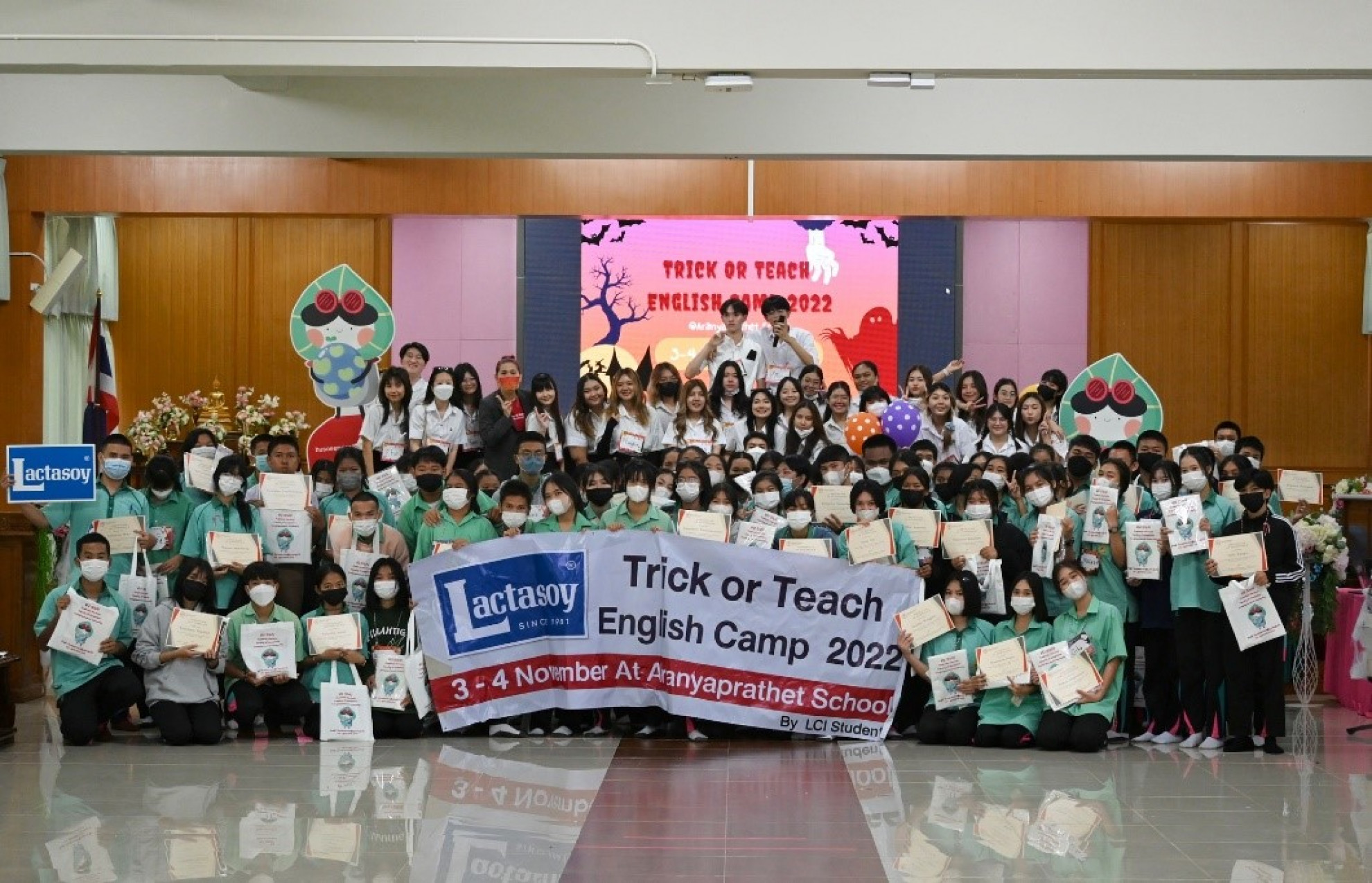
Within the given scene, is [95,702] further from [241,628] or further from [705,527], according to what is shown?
[705,527]

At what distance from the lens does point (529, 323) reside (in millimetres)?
15852

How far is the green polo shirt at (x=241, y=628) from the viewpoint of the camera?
9617 mm

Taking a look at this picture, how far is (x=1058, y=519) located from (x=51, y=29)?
6152 mm

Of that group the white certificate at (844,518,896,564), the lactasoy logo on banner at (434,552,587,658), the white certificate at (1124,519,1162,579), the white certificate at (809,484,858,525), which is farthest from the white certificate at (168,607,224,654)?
the white certificate at (1124,519,1162,579)

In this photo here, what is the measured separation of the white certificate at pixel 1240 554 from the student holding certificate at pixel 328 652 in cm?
498

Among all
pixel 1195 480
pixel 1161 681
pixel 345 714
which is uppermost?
pixel 1195 480

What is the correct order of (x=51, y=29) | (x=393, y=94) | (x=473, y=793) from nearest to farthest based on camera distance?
(x=473, y=793) < (x=51, y=29) < (x=393, y=94)

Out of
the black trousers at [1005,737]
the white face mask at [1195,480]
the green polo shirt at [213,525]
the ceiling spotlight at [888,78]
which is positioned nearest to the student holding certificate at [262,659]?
the green polo shirt at [213,525]

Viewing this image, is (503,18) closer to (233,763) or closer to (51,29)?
(51,29)

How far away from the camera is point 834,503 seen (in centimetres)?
1003

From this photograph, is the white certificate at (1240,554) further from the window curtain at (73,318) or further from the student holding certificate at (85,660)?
the window curtain at (73,318)

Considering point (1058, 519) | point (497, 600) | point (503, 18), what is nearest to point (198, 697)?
point (497, 600)

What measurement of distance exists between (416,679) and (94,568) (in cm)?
193

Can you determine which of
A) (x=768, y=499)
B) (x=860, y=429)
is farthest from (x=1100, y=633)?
(x=860, y=429)
